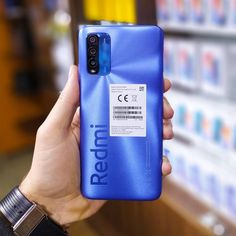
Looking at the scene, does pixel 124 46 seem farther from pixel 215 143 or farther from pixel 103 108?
pixel 215 143

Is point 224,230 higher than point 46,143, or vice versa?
point 46,143

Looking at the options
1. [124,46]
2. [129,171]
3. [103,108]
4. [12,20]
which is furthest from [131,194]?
[12,20]

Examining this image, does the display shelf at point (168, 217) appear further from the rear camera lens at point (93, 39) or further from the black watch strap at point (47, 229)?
the rear camera lens at point (93, 39)

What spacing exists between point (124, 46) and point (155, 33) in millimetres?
59

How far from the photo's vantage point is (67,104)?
0.80 m

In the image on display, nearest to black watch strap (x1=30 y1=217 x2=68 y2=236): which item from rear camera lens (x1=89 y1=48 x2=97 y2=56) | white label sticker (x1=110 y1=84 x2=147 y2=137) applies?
white label sticker (x1=110 y1=84 x2=147 y2=137)

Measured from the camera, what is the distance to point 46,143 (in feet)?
2.78

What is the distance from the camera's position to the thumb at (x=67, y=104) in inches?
30.5

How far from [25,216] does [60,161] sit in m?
0.13

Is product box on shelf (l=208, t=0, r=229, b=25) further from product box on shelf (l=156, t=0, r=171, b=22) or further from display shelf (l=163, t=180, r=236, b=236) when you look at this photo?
display shelf (l=163, t=180, r=236, b=236)

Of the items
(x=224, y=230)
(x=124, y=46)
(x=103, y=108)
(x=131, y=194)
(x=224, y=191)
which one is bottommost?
(x=224, y=230)

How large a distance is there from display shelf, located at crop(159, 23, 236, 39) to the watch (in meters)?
0.86

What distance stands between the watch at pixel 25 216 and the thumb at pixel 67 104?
6.4 inches

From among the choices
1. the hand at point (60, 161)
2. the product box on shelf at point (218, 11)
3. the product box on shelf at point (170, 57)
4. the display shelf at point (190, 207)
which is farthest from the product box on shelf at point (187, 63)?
the hand at point (60, 161)
